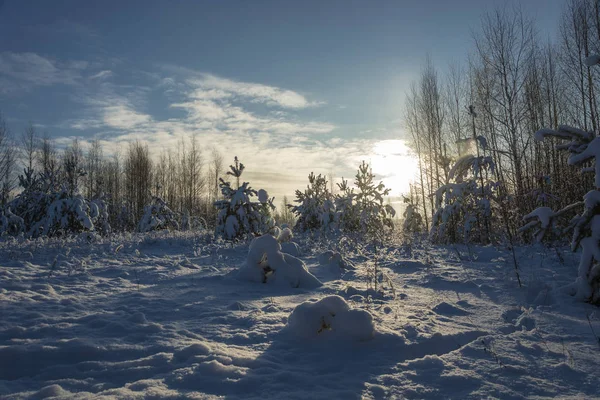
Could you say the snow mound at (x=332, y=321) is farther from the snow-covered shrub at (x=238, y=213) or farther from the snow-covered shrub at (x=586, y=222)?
the snow-covered shrub at (x=238, y=213)

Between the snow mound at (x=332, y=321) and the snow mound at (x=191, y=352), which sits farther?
the snow mound at (x=332, y=321)

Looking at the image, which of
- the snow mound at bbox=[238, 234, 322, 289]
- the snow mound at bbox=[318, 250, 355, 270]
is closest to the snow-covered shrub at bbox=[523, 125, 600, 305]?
the snow mound at bbox=[238, 234, 322, 289]

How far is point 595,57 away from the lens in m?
3.22

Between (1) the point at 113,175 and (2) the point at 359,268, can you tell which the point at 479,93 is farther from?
(1) the point at 113,175

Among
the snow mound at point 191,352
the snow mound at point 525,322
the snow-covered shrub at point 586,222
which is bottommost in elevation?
the snow mound at point 525,322

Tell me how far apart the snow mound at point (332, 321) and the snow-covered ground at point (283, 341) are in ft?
0.04

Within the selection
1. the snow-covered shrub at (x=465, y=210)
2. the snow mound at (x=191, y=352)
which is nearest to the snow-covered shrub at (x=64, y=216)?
the snow mound at (x=191, y=352)

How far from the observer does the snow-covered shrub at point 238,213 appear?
1201 cm

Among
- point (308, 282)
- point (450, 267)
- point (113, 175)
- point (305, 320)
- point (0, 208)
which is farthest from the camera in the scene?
point (113, 175)

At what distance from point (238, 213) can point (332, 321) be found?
9822mm

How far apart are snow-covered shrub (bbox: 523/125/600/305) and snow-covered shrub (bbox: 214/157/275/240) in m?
9.40

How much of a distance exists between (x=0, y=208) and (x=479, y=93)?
22.3 m

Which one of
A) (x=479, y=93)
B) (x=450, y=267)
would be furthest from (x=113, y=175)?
(x=450, y=267)

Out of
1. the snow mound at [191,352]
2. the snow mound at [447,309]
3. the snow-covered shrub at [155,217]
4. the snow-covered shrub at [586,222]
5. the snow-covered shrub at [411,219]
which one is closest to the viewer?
the snow mound at [191,352]
